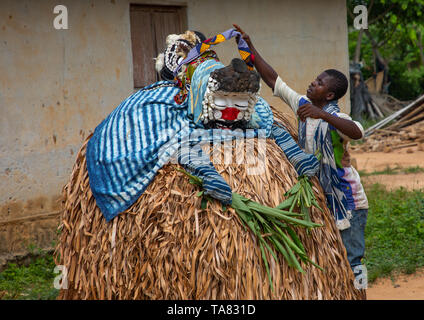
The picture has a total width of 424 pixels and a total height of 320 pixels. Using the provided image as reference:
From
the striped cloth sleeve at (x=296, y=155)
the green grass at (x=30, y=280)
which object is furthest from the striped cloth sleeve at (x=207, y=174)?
the green grass at (x=30, y=280)

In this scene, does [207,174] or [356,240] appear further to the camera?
[356,240]

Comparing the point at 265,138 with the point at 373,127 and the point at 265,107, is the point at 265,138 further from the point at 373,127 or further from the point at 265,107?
the point at 373,127

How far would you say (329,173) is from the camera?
11.6ft

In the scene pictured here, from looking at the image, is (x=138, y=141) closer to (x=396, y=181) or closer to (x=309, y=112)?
(x=309, y=112)

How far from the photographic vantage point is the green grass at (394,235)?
19.1ft

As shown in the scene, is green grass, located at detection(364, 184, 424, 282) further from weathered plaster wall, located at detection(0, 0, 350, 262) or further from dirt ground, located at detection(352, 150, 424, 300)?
weathered plaster wall, located at detection(0, 0, 350, 262)

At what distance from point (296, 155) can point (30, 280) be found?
10.5ft

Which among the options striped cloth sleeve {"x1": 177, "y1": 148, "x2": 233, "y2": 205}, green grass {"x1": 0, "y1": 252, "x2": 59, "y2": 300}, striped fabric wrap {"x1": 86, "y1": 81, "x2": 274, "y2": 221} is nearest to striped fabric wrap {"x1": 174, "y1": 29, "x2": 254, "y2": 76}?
striped fabric wrap {"x1": 86, "y1": 81, "x2": 274, "y2": 221}

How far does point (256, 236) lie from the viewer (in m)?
3.07

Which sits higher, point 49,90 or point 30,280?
point 49,90

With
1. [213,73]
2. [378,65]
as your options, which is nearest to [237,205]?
[213,73]

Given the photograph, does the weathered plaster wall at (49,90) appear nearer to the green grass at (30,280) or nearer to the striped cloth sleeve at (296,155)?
the green grass at (30,280)

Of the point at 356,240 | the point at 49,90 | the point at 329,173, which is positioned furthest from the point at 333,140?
the point at 49,90
